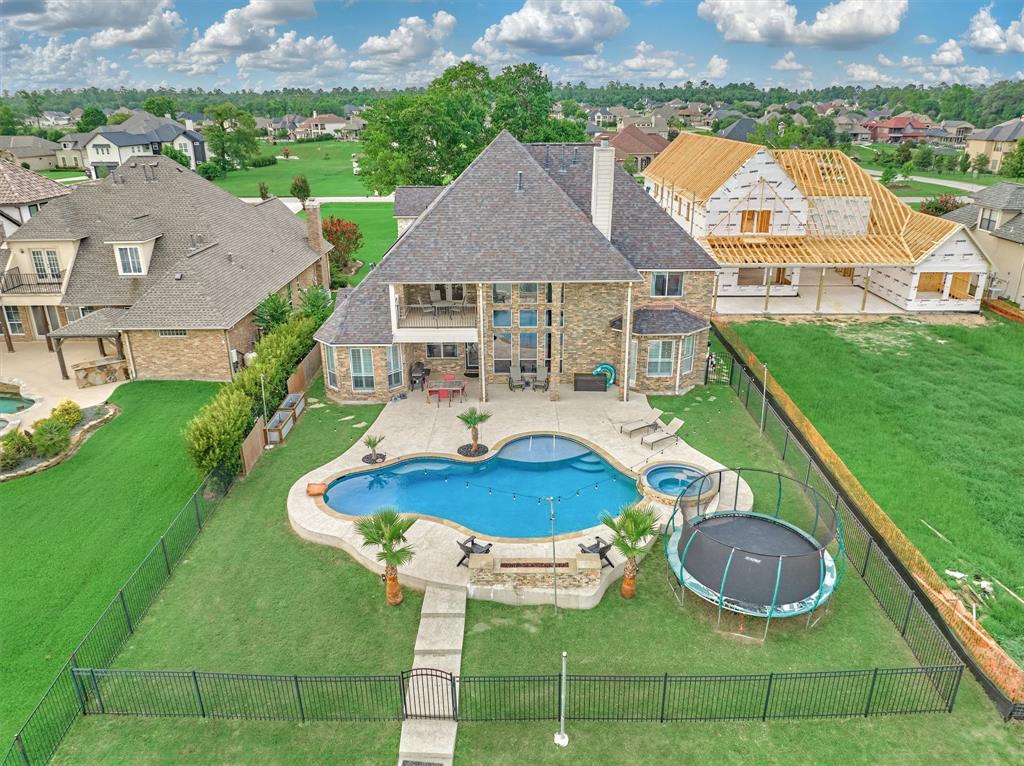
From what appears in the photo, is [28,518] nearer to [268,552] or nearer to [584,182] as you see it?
[268,552]

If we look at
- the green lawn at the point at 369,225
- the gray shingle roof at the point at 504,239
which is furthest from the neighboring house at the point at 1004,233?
the green lawn at the point at 369,225

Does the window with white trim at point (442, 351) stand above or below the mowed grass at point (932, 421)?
above

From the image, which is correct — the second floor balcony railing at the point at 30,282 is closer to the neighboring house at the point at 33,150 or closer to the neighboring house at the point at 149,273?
the neighboring house at the point at 149,273

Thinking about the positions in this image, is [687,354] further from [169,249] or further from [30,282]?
[30,282]

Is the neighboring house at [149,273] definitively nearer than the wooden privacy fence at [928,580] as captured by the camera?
No

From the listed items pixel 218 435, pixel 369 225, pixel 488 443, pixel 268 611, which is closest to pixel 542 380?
pixel 488 443

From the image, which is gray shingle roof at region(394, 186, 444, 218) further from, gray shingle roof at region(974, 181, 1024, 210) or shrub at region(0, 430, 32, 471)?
gray shingle roof at region(974, 181, 1024, 210)

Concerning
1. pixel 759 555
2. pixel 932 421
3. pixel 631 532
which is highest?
pixel 631 532
